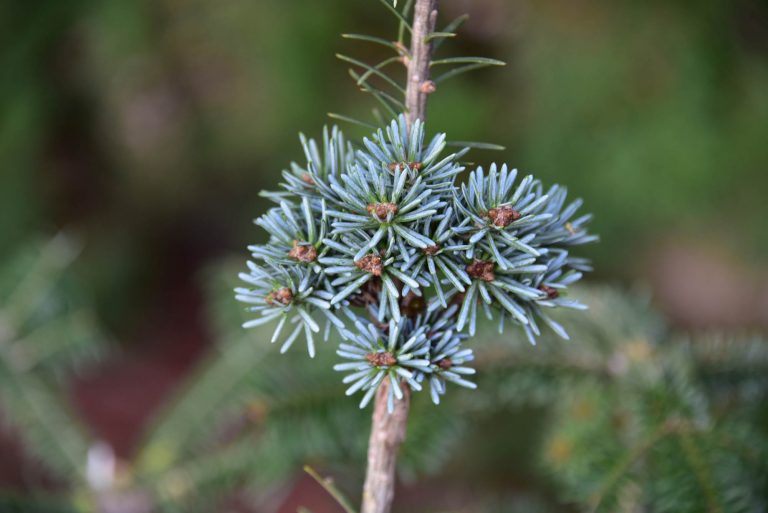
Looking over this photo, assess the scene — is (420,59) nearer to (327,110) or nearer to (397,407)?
(397,407)

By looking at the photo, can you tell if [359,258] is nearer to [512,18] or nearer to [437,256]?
[437,256]

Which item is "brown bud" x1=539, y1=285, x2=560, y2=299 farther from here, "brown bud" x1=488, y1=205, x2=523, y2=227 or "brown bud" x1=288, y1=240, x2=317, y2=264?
"brown bud" x1=288, y1=240, x2=317, y2=264

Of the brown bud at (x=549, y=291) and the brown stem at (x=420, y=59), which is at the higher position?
the brown stem at (x=420, y=59)

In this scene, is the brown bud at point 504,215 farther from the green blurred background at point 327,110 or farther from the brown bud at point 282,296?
the green blurred background at point 327,110

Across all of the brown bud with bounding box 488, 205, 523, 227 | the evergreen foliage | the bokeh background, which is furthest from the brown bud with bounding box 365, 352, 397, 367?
the bokeh background

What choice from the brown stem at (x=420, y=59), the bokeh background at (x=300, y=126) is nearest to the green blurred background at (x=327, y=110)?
the bokeh background at (x=300, y=126)
